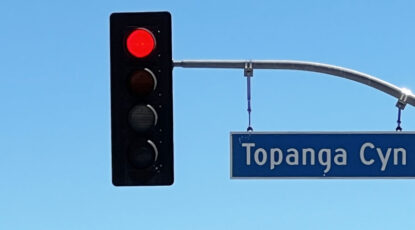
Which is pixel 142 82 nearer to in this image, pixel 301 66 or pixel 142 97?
pixel 142 97

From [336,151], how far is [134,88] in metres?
2.46

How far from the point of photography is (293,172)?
1066 centimetres

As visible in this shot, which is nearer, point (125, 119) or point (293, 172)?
point (125, 119)

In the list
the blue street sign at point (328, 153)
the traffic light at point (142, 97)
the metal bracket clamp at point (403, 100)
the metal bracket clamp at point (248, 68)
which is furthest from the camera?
the metal bracket clamp at point (403, 100)

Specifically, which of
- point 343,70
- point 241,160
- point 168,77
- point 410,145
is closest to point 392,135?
point 410,145

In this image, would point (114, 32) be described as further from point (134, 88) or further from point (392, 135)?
point (392, 135)

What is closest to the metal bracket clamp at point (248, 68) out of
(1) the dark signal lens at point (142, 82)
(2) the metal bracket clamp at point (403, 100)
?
(1) the dark signal lens at point (142, 82)

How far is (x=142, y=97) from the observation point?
953 cm

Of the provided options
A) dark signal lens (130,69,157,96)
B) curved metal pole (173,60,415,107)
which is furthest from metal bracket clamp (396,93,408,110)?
dark signal lens (130,69,157,96)

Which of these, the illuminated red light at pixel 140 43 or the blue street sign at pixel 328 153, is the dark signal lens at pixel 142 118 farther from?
the blue street sign at pixel 328 153

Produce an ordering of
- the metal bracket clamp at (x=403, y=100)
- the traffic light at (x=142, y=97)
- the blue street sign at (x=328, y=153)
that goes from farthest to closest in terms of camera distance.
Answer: the metal bracket clamp at (x=403, y=100) < the blue street sign at (x=328, y=153) < the traffic light at (x=142, y=97)

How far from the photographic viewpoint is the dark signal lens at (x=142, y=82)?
952 cm

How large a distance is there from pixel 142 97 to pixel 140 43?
0.52 metres

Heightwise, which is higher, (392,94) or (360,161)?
(392,94)
